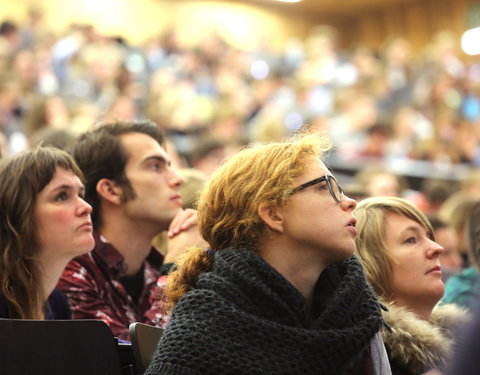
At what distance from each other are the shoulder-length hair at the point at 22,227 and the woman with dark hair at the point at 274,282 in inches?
18.2

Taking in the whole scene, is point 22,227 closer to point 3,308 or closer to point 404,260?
point 3,308

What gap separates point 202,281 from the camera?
1.67 meters

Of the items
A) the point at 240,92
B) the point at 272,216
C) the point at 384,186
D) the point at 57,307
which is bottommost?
the point at 57,307

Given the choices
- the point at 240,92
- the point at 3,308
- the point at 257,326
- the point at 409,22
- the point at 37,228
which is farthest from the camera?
the point at 409,22

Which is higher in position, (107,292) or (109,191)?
(109,191)

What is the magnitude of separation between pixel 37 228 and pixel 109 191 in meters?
0.46

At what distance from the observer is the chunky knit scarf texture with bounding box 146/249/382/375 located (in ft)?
5.00

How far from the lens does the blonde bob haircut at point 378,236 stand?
85.0 inches

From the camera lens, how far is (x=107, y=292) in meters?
2.37

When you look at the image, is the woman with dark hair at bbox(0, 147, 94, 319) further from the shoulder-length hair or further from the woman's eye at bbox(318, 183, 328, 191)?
the woman's eye at bbox(318, 183, 328, 191)

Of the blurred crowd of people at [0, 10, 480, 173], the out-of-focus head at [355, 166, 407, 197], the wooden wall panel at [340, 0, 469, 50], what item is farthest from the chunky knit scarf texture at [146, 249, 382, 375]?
the wooden wall panel at [340, 0, 469, 50]

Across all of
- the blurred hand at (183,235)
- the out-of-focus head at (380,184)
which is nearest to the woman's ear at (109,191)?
the blurred hand at (183,235)

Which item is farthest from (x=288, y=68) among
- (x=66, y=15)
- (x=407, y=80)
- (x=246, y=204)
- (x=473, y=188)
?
(x=246, y=204)

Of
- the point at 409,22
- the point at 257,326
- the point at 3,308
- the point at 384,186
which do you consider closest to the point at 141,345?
the point at 257,326
